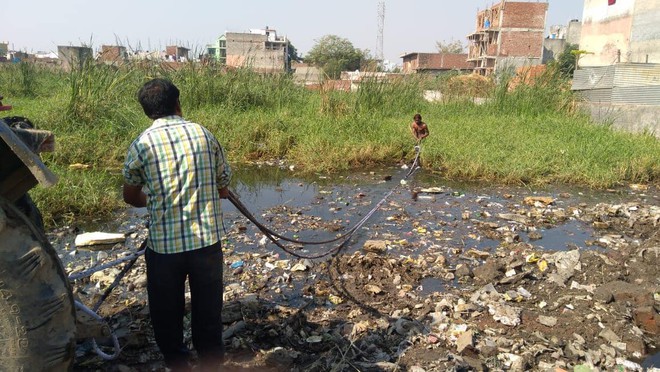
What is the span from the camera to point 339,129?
30.5 feet

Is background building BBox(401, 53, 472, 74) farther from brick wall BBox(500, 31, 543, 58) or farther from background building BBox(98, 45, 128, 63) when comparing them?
background building BBox(98, 45, 128, 63)

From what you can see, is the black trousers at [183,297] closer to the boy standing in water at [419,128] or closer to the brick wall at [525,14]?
the boy standing in water at [419,128]

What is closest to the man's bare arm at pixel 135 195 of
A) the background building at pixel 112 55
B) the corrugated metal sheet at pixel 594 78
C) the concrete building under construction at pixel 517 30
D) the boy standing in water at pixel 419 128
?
the boy standing in water at pixel 419 128

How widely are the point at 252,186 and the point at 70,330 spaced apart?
17.5ft

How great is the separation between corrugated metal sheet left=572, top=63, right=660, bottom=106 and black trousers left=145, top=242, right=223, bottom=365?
34.7 ft

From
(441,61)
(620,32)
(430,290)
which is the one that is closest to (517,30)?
(441,61)

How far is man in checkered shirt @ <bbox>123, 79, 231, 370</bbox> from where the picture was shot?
2.01 m

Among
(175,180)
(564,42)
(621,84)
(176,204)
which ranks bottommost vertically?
(176,204)

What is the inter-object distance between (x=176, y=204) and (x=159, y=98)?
484 millimetres

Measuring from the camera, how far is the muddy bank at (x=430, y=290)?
270 cm

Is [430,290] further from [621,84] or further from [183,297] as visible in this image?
[621,84]

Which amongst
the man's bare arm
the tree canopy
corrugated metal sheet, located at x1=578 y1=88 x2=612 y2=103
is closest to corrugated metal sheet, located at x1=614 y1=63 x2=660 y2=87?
corrugated metal sheet, located at x1=578 y1=88 x2=612 y2=103

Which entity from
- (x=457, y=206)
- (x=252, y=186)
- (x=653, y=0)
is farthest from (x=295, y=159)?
(x=653, y=0)

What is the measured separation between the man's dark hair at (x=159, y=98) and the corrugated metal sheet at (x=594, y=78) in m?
11.5
